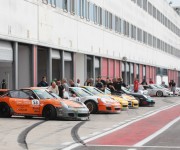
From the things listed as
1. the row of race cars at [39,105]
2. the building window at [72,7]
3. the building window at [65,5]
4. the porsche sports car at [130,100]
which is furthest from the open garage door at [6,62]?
the building window at [72,7]

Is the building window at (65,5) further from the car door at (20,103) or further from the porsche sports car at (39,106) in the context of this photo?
the car door at (20,103)

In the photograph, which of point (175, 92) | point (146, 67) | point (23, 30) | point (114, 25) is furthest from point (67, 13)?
point (146, 67)

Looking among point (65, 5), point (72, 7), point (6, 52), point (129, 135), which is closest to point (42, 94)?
point (6, 52)

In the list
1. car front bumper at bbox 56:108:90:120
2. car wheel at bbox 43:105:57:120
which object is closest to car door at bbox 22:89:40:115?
car wheel at bbox 43:105:57:120

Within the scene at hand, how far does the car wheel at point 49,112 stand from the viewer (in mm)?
19062

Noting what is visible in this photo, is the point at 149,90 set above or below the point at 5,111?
above

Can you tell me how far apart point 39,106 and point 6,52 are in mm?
6319

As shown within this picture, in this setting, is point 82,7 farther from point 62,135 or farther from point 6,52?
point 62,135

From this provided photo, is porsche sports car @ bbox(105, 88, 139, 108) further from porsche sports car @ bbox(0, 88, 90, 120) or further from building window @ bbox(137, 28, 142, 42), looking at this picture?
building window @ bbox(137, 28, 142, 42)

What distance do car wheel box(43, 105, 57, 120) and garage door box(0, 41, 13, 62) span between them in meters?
6.09

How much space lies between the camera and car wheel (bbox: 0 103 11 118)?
1974cm

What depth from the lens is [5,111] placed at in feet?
65.0

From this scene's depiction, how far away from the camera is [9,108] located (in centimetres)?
1972

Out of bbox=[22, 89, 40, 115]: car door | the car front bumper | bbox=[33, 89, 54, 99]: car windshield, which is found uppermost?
bbox=[33, 89, 54, 99]: car windshield
